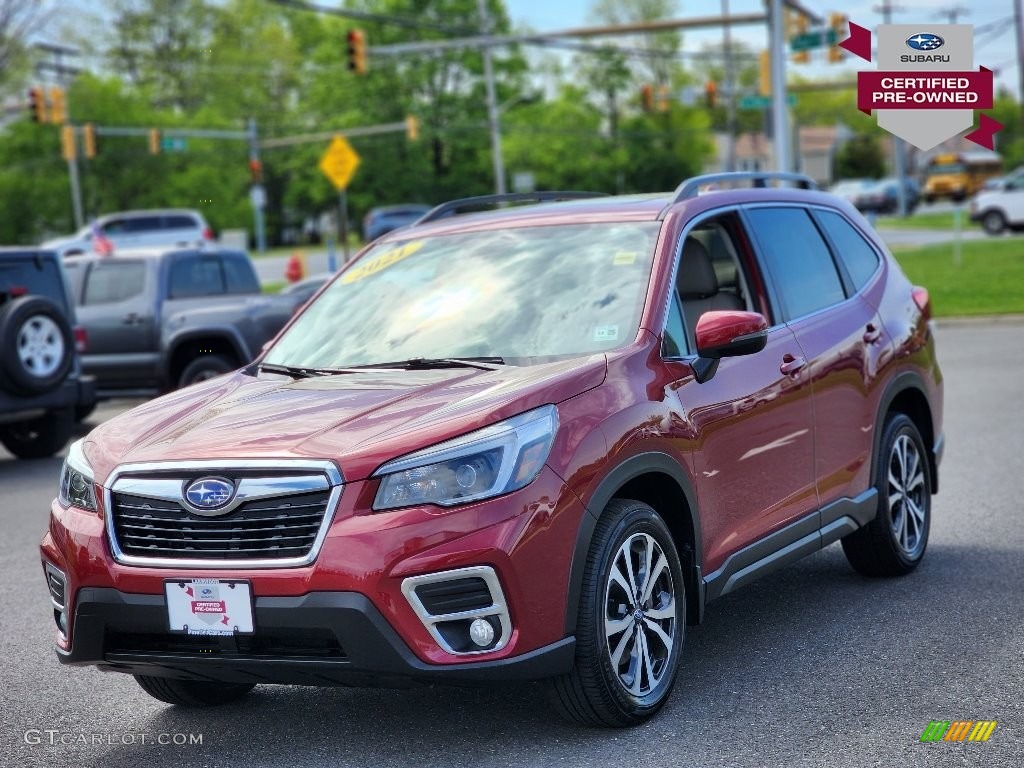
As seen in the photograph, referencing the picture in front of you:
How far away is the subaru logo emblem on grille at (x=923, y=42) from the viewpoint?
8719mm

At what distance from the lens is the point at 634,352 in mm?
5254

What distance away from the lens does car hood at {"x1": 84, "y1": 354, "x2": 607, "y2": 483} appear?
15.0 ft

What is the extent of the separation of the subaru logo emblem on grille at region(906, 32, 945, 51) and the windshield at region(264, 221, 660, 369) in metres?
3.56

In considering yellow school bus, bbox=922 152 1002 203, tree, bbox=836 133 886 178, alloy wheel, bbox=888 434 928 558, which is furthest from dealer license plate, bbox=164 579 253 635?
tree, bbox=836 133 886 178

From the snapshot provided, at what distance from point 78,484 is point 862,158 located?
409ft

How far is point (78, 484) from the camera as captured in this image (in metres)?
5.03

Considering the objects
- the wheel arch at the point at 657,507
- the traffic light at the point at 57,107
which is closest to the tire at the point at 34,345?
the wheel arch at the point at 657,507

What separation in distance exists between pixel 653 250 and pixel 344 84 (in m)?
75.2

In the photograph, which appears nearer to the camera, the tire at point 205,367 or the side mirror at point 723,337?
the side mirror at point 723,337

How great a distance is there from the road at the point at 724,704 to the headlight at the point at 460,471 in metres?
0.88

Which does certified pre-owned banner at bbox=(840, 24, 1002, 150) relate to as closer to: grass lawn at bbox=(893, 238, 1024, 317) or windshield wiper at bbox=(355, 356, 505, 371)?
windshield wiper at bbox=(355, 356, 505, 371)

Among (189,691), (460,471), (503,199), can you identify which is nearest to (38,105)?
(503,199)

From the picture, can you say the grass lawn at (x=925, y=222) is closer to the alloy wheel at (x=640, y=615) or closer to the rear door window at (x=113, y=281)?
the rear door window at (x=113, y=281)

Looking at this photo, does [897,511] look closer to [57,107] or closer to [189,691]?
[189,691]
